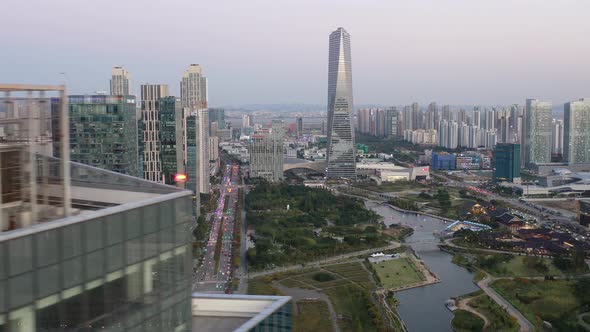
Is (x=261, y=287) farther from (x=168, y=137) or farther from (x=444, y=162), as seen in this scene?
(x=444, y=162)

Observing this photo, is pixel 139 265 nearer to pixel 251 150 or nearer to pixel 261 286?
pixel 261 286

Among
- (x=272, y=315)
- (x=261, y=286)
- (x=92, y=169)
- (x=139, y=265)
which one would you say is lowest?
(x=261, y=286)

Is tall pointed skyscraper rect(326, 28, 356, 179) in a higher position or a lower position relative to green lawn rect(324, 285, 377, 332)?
higher

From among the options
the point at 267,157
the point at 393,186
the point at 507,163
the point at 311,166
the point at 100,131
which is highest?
the point at 100,131

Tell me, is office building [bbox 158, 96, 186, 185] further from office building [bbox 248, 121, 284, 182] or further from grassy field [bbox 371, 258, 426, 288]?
office building [bbox 248, 121, 284, 182]

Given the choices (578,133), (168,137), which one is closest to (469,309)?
(168,137)

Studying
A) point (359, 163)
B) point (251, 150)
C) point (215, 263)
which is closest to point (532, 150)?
point (359, 163)

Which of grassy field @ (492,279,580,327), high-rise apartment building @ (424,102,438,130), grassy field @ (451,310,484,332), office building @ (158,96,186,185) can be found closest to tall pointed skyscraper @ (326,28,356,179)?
office building @ (158,96,186,185)
